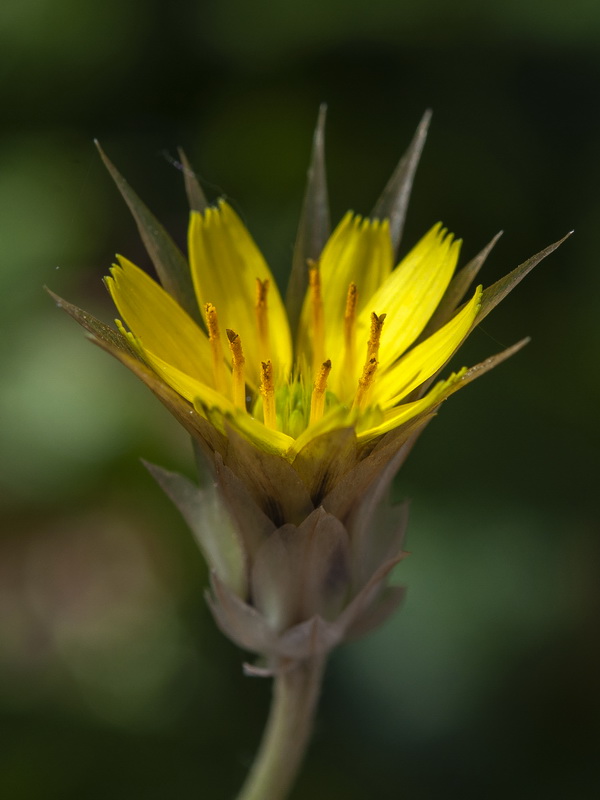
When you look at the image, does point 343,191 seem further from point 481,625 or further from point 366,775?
point 366,775

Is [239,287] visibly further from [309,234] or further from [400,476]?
[400,476]

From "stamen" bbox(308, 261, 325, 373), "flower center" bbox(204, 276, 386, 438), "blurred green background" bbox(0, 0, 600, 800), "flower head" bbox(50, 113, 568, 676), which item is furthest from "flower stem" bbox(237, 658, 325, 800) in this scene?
"blurred green background" bbox(0, 0, 600, 800)

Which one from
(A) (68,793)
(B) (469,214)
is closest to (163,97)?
(B) (469,214)

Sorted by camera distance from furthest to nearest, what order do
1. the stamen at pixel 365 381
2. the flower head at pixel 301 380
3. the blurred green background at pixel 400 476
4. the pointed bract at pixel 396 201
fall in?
the blurred green background at pixel 400 476
the pointed bract at pixel 396 201
the stamen at pixel 365 381
the flower head at pixel 301 380

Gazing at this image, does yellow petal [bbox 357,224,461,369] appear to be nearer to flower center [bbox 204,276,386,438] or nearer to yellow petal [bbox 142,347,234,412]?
flower center [bbox 204,276,386,438]

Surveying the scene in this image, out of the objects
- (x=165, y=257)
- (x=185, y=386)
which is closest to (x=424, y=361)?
(x=185, y=386)

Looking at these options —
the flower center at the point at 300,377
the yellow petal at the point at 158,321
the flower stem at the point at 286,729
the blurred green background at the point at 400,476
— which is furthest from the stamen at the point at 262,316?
the blurred green background at the point at 400,476

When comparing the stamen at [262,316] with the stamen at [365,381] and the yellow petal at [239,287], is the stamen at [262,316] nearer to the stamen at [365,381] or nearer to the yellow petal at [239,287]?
the yellow petal at [239,287]
